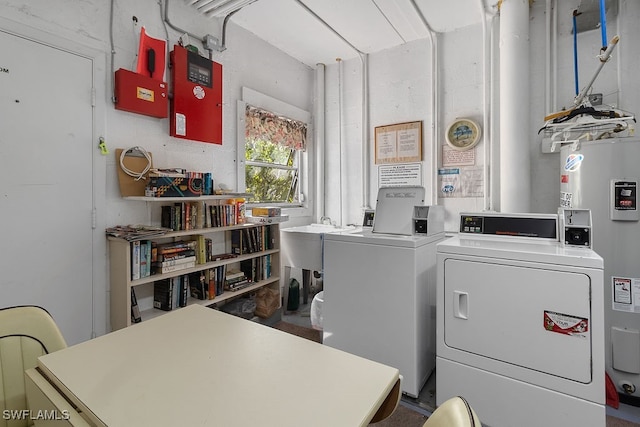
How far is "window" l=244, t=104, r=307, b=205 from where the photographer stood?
342cm

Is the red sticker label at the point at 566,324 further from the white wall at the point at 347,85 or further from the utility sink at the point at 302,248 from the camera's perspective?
the utility sink at the point at 302,248

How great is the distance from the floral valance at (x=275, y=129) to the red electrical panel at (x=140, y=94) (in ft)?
3.33

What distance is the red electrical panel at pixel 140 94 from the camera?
7.11ft

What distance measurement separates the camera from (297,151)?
4094 millimetres

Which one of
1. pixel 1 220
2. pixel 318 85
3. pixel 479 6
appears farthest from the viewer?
pixel 318 85

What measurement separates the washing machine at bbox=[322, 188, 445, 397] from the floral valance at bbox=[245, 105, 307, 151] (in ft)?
5.38

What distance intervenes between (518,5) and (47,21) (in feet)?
11.4

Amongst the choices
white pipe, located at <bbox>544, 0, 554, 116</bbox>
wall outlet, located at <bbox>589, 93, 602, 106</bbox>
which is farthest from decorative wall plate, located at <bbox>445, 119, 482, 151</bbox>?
wall outlet, located at <bbox>589, 93, 602, 106</bbox>

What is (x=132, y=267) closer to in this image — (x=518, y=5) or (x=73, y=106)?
(x=73, y=106)

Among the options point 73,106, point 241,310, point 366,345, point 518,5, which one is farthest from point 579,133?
point 73,106

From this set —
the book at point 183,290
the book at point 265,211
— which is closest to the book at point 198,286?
the book at point 183,290

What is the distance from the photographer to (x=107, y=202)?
2211 mm

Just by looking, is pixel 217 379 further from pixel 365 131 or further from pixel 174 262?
pixel 365 131

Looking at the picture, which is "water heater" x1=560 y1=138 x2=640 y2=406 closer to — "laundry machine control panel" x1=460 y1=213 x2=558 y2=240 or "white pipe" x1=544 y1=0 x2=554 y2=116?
"laundry machine control panel" x1=460 y1=213 x2=558 y2=240
